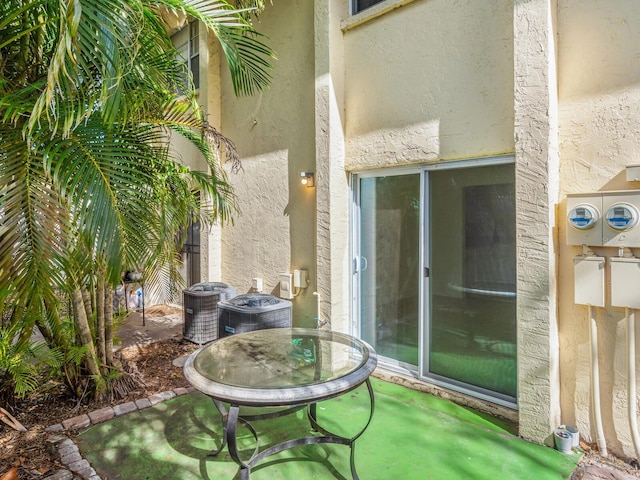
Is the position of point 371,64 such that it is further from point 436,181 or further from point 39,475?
point 39,475

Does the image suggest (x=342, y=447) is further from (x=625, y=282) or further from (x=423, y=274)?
(x=625, y=282)

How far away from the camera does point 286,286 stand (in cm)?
559

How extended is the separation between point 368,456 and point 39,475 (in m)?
2.59

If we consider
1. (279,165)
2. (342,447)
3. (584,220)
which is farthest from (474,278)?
(279,165)

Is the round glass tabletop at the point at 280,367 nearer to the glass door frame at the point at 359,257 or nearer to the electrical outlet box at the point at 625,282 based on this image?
the glass door frame at the point at 359,257

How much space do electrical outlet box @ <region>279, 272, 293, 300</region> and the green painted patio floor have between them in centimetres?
186

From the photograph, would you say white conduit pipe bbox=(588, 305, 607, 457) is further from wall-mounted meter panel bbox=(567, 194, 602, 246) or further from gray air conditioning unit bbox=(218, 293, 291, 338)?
gray air conditioning unit bbox=(218, 293, 291, 338)

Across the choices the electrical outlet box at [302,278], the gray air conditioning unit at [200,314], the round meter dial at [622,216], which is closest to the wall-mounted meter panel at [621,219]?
the round meter dial at [622,216]

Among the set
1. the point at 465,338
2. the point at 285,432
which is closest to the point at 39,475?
the point at 285,432

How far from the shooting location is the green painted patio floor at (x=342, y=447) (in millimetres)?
2973

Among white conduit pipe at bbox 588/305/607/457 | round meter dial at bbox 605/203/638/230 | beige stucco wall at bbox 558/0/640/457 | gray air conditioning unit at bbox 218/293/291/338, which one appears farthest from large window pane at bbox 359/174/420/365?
round meter dial at bbox 605/203/638/230

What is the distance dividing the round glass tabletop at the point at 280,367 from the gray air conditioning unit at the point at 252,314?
1.08 m

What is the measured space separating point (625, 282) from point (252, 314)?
3.80 meters

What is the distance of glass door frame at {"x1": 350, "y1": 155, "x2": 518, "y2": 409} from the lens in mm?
3957
